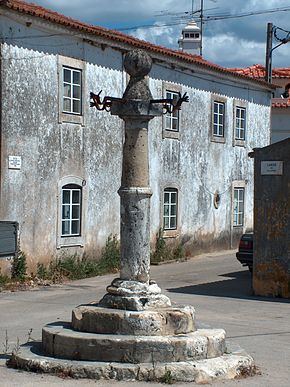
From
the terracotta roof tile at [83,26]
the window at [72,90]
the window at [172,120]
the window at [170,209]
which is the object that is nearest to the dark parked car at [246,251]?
the window at [170,209]

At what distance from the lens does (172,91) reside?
22312 mm

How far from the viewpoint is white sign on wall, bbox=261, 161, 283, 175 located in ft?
49.2

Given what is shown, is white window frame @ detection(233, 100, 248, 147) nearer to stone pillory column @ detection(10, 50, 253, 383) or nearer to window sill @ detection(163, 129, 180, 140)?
window sill @ detection(163, 129, 180, 140)

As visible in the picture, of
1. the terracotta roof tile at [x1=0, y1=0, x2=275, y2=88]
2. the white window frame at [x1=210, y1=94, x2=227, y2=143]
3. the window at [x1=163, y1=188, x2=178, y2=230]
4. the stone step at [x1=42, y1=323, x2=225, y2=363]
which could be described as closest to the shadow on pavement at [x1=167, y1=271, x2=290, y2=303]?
the window at [x1=163, y1=188, x2=178, y2=230]

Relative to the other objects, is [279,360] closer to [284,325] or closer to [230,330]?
[230,330]

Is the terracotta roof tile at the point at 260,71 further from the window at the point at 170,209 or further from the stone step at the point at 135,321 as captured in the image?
the stone step at the point at 135,321

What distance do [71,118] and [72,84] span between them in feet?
2.62

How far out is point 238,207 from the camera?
86.0 feet

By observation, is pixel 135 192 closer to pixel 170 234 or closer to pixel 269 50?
pixel 170 234

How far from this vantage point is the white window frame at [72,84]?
17.9 m

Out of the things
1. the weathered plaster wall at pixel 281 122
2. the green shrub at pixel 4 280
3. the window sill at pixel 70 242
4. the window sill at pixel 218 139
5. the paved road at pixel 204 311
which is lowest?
the paved road at pixel 204 311

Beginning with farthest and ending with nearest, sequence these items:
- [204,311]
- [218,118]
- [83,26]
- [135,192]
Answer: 1. [218,118]
2. [83,26]
3. [204,311]
4. [135,192]

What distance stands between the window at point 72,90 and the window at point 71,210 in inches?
69.2

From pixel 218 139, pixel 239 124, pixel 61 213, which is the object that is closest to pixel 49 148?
pixel 61 213
